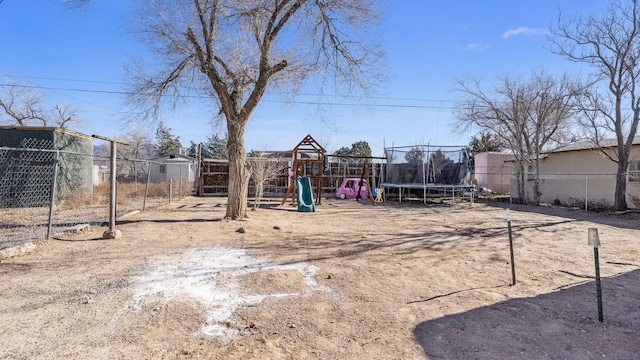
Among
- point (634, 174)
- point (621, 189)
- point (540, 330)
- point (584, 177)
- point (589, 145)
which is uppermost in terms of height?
point (589, 145)

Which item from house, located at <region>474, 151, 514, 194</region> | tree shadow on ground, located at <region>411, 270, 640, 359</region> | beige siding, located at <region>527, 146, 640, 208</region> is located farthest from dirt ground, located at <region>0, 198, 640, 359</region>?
house, located at <region>474, 151, 514, 194</region>

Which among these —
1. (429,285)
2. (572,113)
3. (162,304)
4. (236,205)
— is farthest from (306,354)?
(572,113)

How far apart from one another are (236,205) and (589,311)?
8.00 m

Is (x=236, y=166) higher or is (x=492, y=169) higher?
(x=492, y=169)

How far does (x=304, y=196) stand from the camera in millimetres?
13961

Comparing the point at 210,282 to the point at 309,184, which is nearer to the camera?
the point at 210,282

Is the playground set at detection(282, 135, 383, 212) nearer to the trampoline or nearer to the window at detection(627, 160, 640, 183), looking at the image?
the trampoline

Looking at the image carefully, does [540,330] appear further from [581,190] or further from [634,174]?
[581,190]

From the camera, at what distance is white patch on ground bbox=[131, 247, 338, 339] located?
372 cm

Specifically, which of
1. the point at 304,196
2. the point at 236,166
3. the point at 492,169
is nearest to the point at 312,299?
the point at 236,166

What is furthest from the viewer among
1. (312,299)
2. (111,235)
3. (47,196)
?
(47,196)

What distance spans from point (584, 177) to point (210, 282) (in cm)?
1835

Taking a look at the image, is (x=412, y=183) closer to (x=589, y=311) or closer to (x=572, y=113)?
(x=572, y=113)

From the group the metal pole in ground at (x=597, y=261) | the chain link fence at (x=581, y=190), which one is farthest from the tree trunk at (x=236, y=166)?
the chain link fence at (x=581, y=190)
